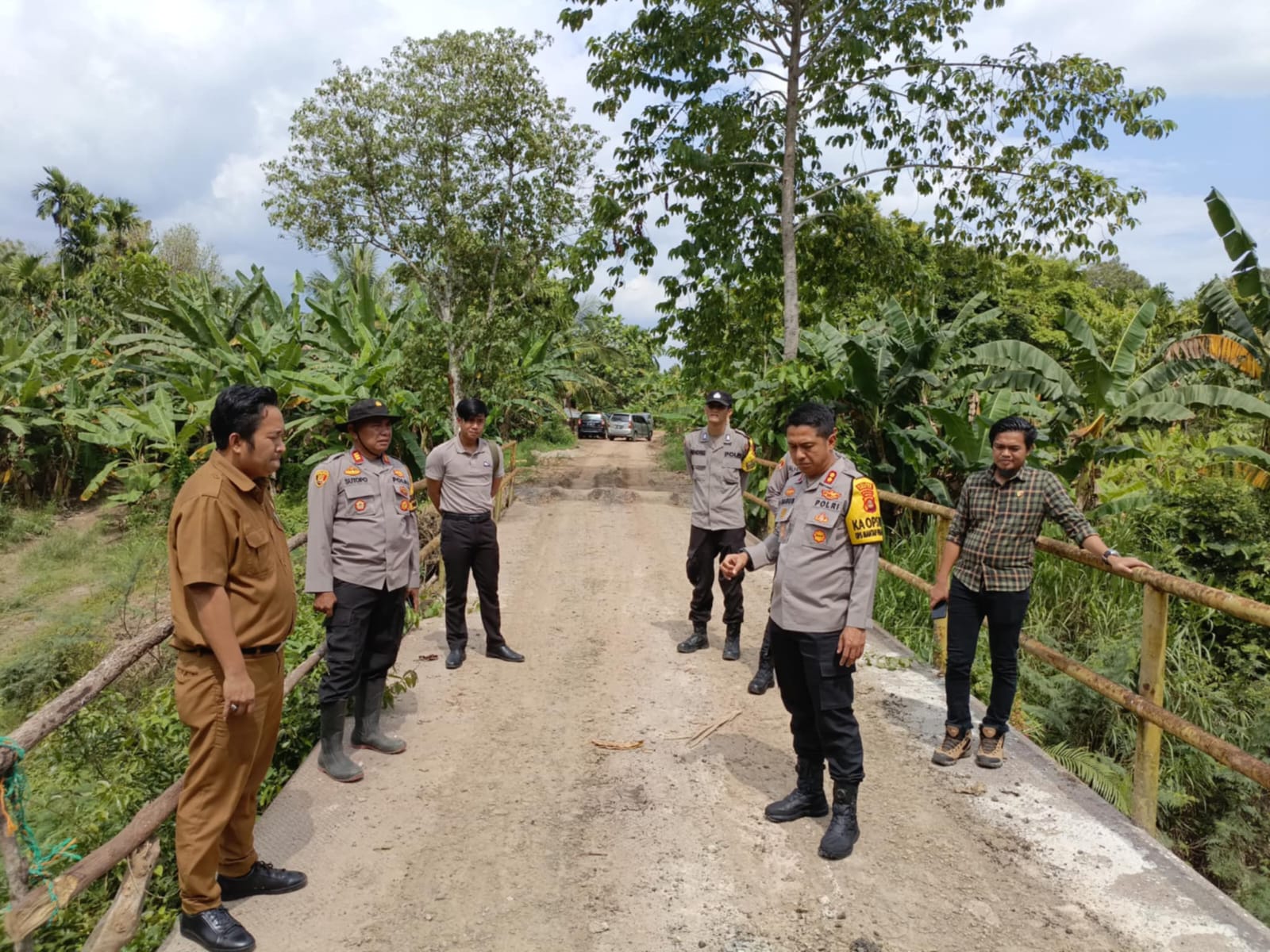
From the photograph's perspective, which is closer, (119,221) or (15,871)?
(15,871)

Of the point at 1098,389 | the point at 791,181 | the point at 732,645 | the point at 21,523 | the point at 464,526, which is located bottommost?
the point at 21,523

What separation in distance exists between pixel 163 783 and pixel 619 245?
10.4 meters

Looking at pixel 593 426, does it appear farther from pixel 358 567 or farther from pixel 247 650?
pixel 247 650

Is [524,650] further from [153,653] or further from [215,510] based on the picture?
[153,653]

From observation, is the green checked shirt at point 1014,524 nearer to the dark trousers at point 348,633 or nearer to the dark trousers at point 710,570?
the dark trousers at point 710,570

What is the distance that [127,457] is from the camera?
15.3 metres

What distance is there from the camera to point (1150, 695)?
12.0 ft

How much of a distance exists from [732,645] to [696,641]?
11.6 inches

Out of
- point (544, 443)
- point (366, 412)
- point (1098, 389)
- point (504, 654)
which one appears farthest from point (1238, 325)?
point (544, 443)

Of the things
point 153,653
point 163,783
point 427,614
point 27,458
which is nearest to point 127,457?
→ point 27,458

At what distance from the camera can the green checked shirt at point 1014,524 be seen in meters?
3.96

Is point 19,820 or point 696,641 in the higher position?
point 19,820

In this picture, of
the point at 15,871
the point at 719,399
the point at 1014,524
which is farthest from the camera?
the point at 719,399

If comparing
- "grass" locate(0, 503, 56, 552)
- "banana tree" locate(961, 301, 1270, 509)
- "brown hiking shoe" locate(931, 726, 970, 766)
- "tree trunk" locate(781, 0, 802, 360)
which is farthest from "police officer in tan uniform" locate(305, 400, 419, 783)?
"grass" locate(0, 503, 56, 552)
